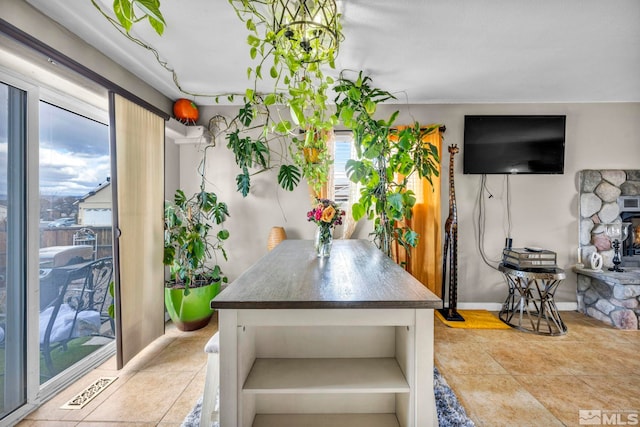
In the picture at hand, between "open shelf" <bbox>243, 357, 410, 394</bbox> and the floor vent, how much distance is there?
140cm

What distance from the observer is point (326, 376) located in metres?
1.09

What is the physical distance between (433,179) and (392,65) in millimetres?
1277

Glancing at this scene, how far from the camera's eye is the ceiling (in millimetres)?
1687

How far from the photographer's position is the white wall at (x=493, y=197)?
Answer: 3160 mm

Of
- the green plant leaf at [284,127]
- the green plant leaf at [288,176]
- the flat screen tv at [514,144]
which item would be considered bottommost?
the green plant leaf at [288,176]

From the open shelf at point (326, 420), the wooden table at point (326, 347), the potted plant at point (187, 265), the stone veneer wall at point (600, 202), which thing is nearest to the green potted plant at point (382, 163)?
the wooden table at point (326, 347)

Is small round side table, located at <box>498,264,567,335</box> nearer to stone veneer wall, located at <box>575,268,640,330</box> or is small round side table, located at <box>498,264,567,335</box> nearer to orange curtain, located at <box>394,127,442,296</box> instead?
stone veneer wall, located at <box>575,268,640,330</box>

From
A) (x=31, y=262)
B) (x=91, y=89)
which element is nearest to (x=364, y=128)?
(x=91, y=89)

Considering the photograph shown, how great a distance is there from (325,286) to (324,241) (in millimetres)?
587

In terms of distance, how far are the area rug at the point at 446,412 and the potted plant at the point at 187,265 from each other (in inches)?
41.0

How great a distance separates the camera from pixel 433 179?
10.2 feet

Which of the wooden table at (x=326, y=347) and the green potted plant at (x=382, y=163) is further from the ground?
the green potted plant at (x=382, y=163)

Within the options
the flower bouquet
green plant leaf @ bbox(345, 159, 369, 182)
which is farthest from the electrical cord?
the flower bouquet

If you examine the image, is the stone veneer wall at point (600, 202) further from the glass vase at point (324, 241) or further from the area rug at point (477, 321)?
the glass vase at point (324, 241)
